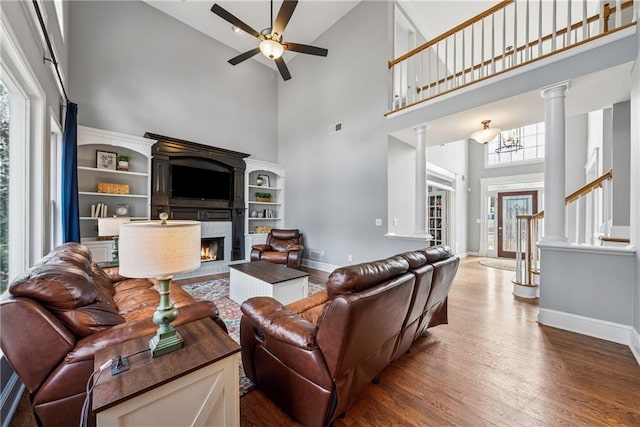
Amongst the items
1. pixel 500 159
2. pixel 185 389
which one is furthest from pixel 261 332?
pixel 500 159

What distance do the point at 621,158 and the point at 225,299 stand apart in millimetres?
5549

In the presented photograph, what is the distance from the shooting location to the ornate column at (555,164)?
2.86 metres

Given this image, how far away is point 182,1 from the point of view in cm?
485

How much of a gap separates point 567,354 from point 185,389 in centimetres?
306

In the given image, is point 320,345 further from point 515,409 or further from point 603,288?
point 603,288

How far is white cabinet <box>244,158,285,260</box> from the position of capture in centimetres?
603

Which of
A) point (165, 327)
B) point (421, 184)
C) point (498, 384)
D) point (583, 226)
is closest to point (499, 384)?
point (498, 384)

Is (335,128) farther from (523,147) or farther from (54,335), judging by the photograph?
(523,147)

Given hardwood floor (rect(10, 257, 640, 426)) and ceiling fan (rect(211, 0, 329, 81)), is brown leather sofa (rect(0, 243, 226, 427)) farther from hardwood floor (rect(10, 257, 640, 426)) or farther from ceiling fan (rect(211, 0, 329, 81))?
ceiling fan (rect(211, 0, 329, 81))

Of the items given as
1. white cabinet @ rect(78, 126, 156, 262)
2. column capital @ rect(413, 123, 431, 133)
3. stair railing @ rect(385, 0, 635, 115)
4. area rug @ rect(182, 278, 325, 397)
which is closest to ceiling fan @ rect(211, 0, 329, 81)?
stair railing @ rect(385, 0, 635, 115)

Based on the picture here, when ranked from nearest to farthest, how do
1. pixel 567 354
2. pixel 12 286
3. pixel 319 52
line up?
pixel 12 286 < pixel 567 354 < pixel 319 52

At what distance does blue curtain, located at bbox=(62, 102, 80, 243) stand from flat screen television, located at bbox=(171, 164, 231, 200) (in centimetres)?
173

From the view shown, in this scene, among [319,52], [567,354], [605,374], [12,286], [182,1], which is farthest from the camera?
[182,1]

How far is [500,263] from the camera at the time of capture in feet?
21.0
